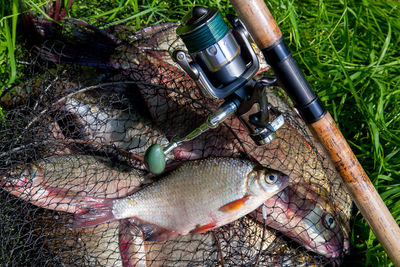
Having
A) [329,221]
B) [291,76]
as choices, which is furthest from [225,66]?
[329,221]

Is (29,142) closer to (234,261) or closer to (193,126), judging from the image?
(193,126)

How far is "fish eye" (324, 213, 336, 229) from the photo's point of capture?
2.75 m

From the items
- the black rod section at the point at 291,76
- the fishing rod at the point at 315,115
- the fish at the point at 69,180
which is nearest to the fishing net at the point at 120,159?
the fish at the point at 69,180

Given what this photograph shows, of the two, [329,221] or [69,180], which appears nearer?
[69,180]

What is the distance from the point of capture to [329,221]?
2.75 meters

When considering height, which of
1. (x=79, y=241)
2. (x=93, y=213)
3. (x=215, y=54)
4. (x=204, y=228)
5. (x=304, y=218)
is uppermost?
(x=215, y=54)

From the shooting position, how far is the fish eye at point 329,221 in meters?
2.75

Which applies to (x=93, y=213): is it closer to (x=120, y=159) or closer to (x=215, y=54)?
(x=120, y=159)

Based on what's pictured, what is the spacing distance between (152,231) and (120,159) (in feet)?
1.68

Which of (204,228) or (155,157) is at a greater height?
(155,157)

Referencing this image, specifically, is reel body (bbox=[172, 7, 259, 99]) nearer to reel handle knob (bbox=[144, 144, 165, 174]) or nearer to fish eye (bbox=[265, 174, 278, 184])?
reel handle knob (bbox=[144, 144, 165, 174])

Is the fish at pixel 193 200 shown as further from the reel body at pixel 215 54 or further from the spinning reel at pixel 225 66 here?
the reel body at pixel 215 54

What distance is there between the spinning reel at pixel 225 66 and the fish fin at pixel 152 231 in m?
0.71

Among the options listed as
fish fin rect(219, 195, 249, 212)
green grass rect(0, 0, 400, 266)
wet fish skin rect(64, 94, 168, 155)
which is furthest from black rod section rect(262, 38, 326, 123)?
green grass rect(0, 0, 400, 266)
